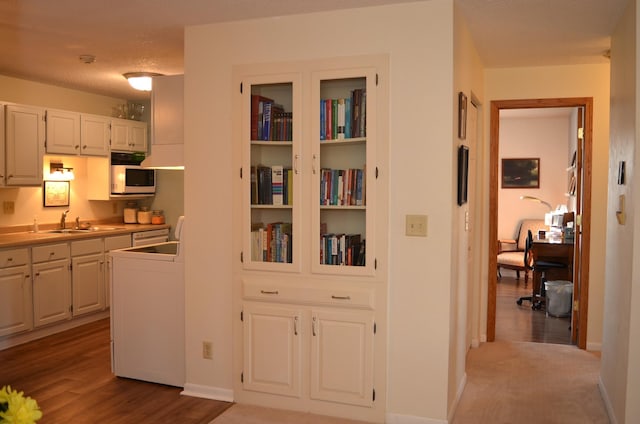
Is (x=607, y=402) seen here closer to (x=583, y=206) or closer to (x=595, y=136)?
(x=583, y=206)

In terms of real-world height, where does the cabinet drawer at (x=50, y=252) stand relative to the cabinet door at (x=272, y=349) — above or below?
above

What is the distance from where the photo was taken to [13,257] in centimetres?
491

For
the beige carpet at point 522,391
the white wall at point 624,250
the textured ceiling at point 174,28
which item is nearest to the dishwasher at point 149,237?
the textured ceiling at point 174,28

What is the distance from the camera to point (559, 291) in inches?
250

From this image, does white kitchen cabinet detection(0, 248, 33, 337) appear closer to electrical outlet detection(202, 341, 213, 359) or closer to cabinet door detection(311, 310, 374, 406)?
electrical outlet detection(202, 341, 213, 359)

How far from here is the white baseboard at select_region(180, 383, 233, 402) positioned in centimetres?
378

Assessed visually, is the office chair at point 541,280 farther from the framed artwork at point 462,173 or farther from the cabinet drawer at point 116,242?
the cabinet drawer at point 116,242

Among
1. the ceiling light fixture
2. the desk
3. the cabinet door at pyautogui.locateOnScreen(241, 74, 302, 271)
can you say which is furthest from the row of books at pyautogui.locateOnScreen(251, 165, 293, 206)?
the desk

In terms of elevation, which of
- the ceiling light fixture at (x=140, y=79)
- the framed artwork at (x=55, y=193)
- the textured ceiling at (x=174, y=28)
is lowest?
the framed artwork at (x=55, y=193)

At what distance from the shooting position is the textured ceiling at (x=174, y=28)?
10.9ft

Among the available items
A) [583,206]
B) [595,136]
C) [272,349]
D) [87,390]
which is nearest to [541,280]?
[583,206]

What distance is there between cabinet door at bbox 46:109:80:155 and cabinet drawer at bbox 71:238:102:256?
36.4 inches

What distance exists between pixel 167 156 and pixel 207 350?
1381 mm

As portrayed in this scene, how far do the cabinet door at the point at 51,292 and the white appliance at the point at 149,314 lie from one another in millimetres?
1315
